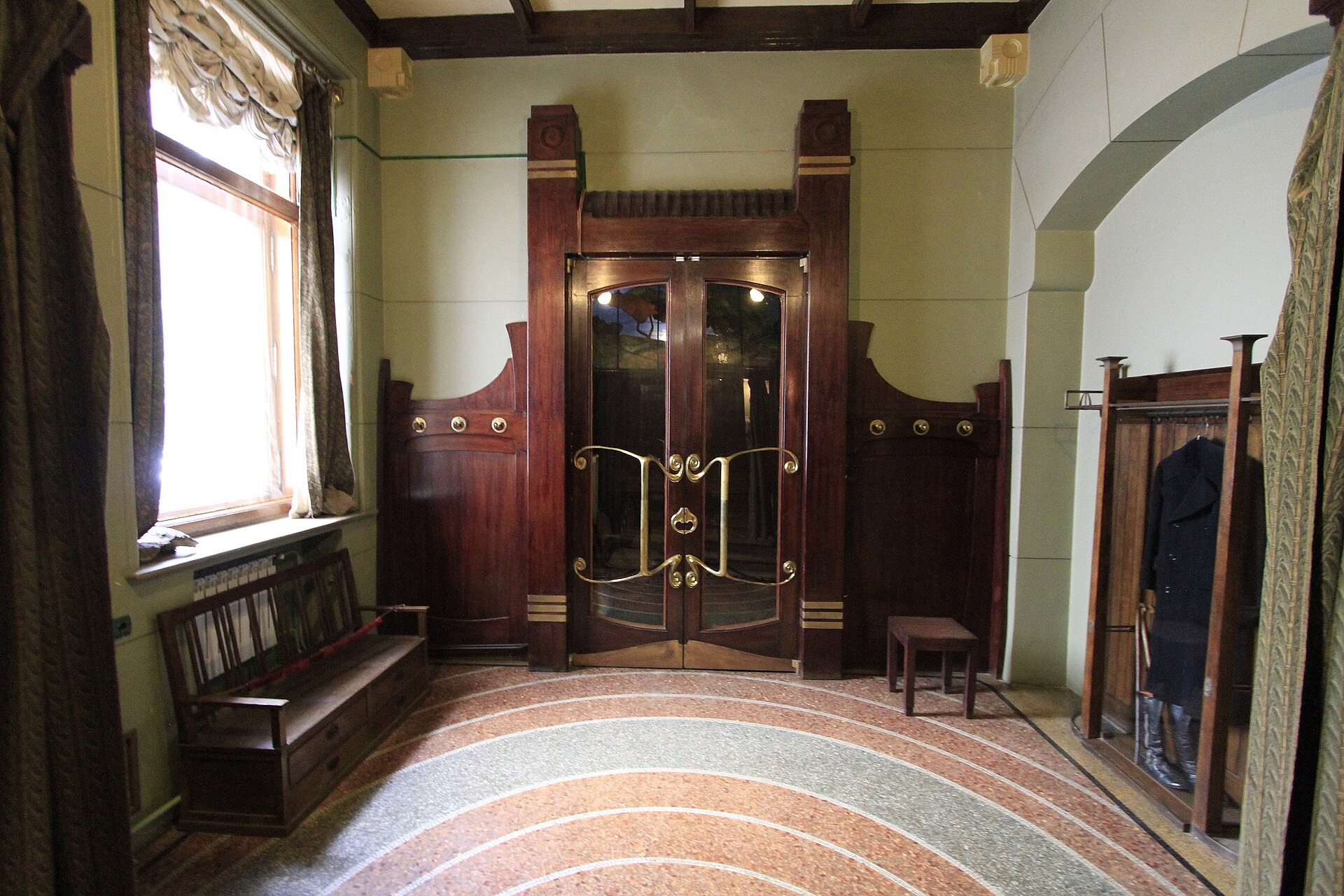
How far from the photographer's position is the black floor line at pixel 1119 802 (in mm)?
1794

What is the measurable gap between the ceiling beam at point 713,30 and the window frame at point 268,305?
114cm

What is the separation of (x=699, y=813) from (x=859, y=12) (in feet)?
11.6

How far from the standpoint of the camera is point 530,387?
123 inches

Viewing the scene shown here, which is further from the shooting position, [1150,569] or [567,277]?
[567,277]

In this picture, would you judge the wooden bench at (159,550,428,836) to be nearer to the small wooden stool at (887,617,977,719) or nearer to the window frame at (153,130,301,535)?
the window frame at (153,130,301,535)

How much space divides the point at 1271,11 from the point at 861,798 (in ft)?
9.09

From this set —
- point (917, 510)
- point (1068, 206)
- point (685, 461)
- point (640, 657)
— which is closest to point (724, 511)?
point (685, 461)

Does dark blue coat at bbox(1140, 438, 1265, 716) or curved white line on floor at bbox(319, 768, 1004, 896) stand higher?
dark blue coat at bbox(1140, 438, 1265, 716)

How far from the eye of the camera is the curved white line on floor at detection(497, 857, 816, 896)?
66.8 inches

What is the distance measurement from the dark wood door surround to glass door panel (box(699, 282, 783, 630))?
1 centimetres

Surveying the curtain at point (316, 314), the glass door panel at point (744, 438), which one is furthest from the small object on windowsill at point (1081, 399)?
the curtain at point (316, 314)

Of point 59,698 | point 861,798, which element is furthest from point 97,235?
point 861,798

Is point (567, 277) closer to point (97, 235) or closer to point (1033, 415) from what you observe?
point (97, 235)

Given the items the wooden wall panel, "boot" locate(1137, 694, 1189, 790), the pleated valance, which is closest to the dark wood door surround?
the wooden wall panel
